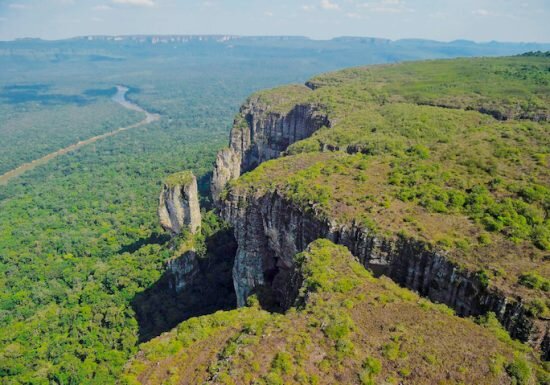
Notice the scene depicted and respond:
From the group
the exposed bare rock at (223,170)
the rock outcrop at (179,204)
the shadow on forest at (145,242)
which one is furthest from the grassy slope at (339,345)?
the exposed bare rock at (223,170)

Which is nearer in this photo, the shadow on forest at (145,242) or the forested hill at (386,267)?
the forested hill at (386,267)

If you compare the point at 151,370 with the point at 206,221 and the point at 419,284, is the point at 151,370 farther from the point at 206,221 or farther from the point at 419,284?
the point at 206,221

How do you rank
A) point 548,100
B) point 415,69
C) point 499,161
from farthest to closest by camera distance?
point 415,69, point 548,100, point 499,161

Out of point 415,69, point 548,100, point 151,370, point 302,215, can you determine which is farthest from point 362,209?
point 415,69

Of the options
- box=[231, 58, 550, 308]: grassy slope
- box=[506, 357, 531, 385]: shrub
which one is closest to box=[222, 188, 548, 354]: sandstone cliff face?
box=[231, 58, 550, 308]: grassy slope

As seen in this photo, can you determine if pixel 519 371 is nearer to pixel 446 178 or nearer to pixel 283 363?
pixel 283 363

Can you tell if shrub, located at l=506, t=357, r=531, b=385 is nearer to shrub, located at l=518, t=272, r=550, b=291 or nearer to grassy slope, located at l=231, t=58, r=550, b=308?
grassy slope, located at l=231, t=58, r=550, b=308

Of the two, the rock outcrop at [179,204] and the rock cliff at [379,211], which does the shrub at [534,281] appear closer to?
the rock cliff at [379,211]
